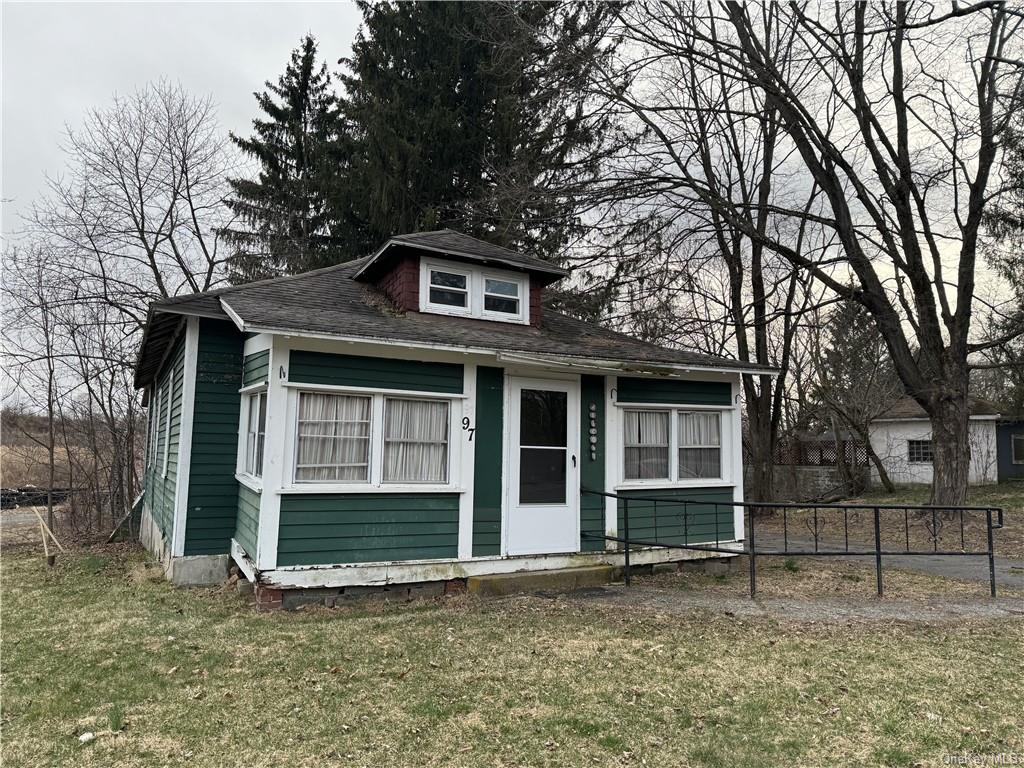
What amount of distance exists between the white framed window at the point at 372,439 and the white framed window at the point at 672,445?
8.27 feet

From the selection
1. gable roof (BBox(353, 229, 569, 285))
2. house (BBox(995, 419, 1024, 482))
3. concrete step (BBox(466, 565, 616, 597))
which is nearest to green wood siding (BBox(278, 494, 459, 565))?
concrete step (BBox(466, 565, 616, 597))

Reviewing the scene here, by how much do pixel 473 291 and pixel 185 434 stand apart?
13.4ft

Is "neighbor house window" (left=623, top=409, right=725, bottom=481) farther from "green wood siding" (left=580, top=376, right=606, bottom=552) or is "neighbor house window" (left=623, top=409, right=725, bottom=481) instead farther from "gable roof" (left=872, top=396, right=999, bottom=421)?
"gable roof" (left=872, top=396, right=999, bottom=421)

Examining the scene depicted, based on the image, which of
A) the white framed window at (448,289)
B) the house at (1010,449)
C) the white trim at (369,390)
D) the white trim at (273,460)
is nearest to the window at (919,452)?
the house at (1010,449)

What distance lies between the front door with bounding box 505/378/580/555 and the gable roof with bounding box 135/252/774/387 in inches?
24.2

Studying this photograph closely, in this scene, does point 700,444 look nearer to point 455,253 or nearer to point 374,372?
point 455,253

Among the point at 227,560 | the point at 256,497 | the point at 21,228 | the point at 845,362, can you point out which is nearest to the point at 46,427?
the point at 21,228

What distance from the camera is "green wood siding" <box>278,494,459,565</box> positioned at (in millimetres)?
6340

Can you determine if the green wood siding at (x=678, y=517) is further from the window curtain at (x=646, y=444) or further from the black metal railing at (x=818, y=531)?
the window curtain at (x=646, y=444)

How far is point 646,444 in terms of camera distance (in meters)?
8.34

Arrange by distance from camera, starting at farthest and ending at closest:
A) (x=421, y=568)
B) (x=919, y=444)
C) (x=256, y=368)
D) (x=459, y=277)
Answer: (x=919, y=444) → (x=459, y=277) → (x=256, y=368) → (x=421, y=568)

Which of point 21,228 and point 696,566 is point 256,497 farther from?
point 21,228

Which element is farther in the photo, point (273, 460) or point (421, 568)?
point (421, 568)

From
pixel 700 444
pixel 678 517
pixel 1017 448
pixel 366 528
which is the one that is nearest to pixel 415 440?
pixel 366 528
